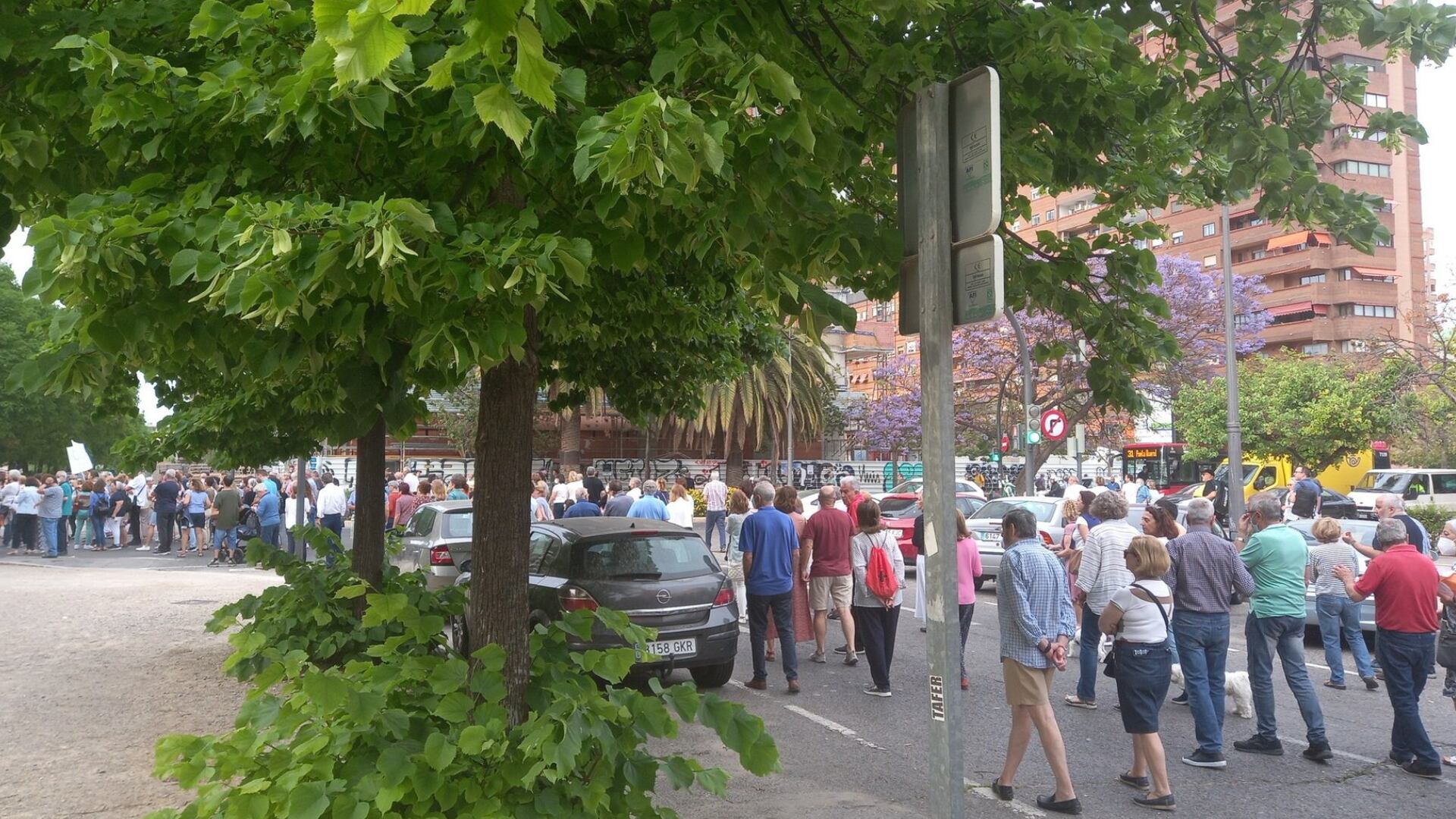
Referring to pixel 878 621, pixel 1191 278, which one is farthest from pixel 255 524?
pixel 1191 278

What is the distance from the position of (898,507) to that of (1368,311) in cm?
5856

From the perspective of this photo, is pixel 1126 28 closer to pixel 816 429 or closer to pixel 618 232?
pixel 618 232

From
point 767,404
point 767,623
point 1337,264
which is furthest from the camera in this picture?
point 1337,264

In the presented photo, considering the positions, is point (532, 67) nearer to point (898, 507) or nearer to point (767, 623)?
point (767, 623)

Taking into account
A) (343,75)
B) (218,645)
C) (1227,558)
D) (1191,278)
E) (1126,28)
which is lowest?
(218,645)

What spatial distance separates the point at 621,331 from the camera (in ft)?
21.6

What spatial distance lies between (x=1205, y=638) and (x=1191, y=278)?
32733mm

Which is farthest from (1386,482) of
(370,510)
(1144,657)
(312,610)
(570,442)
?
(312,610)

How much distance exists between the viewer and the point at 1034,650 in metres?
6.17

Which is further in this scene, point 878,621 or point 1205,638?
point 878,621

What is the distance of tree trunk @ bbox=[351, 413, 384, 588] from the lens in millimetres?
8820

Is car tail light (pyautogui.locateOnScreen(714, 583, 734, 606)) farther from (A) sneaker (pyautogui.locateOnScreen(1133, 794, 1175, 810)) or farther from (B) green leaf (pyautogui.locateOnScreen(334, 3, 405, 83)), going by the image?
(B) green leaf (pyautogui.locateOnScreen(334, 3, 405, 83))

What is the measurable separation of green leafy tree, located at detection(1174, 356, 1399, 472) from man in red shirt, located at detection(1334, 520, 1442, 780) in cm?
3414

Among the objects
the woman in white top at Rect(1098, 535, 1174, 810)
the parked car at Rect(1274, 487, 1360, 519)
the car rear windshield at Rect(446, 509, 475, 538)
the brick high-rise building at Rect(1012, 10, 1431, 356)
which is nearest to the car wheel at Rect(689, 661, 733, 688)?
the woman in white top at Rect(1098, 535, 1174, 810)
